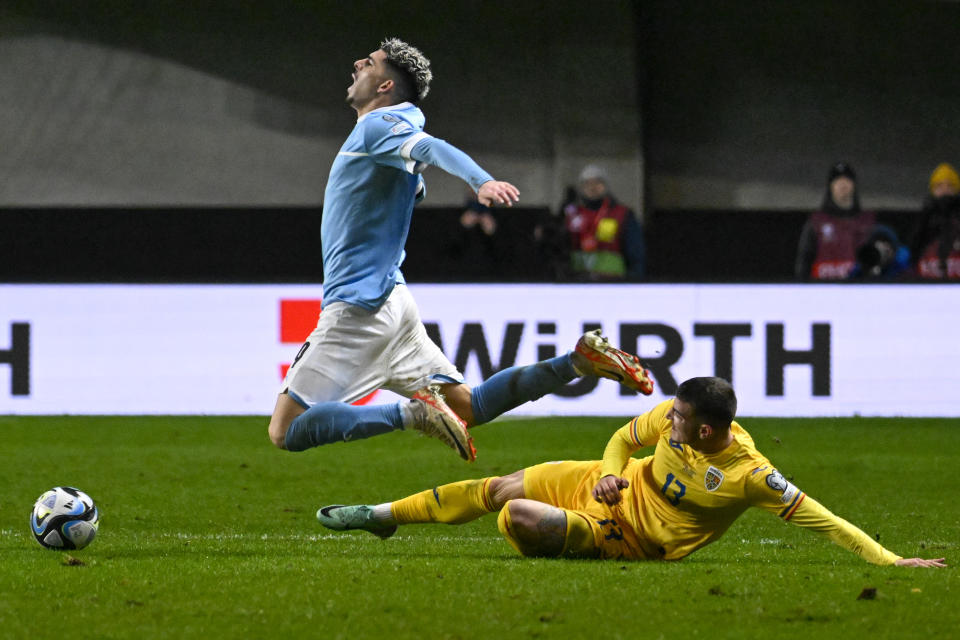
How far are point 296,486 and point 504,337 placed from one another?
11.2ft

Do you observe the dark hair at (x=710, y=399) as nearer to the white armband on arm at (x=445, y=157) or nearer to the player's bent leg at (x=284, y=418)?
the white armband on arm at (x=445, y=157)

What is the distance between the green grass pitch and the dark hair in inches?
21.9

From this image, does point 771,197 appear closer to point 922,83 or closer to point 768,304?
point 922,83

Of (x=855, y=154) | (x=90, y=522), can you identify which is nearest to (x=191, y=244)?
(x=855, y=154)

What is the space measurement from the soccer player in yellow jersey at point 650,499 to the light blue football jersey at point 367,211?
2.82ft

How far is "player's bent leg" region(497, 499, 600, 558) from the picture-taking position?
532cm

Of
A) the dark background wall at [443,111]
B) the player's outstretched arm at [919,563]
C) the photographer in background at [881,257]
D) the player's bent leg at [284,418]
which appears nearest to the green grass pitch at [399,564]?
the player's outstretched arm at [919,563]

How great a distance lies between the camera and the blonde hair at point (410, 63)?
574 cm

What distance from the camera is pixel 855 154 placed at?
59.7 ft

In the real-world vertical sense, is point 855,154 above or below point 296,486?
above

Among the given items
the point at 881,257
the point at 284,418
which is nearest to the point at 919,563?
the point at 284,418

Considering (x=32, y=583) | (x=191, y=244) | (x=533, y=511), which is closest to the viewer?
(x=32, y=583)

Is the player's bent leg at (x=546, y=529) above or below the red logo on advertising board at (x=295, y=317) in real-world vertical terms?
below

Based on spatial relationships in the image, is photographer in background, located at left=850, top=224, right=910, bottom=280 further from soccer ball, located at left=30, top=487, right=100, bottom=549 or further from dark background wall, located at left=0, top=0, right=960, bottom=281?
soccer ball, located at left=30, top=487, right=100, bottom=549
